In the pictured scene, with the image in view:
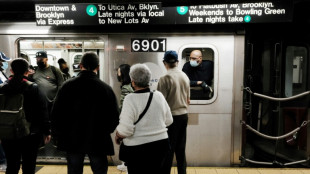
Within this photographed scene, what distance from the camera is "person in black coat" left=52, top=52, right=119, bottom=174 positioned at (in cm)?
276

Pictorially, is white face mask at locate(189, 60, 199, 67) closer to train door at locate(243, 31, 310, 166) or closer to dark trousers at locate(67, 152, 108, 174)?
train door at locate(243, 31, 310, 166)

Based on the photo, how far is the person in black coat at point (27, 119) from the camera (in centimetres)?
313

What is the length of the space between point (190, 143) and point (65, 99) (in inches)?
103

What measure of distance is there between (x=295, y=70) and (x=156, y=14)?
2561 mm

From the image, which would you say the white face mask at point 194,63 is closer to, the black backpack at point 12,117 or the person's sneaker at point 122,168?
the person's sneaker at point 122,168

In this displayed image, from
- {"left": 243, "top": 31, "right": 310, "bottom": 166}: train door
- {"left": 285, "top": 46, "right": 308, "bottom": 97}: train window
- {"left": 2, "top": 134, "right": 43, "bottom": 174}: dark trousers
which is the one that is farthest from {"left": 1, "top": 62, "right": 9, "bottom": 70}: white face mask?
{"left": 285, "top": 46, "right": 308, "bottom": 97}: train window

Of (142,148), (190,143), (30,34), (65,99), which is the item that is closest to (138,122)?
(142,148)

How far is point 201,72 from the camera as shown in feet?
15.6

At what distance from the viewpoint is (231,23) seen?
4348mm

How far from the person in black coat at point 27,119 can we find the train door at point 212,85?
1782 millimetres

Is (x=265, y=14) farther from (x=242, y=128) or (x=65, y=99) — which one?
(x=65, y=99)

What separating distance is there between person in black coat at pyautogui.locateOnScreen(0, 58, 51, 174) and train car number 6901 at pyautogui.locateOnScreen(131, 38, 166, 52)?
6.44 ft

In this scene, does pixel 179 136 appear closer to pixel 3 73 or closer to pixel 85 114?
pixel 85 114

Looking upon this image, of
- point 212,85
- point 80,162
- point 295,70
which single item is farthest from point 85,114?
point 295,70
